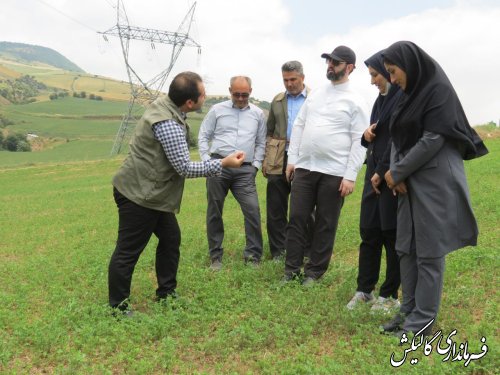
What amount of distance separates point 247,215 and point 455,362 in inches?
→ 142

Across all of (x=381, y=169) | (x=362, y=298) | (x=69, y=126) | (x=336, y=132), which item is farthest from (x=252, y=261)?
(x=69, y=126)

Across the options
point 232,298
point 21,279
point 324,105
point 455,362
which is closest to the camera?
point 455,362

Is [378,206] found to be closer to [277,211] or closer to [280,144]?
[280,144]

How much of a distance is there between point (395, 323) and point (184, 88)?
2.87 meters

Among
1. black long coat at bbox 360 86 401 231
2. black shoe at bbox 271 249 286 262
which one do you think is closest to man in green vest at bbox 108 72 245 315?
black long coat at bbox 360 86 401 231

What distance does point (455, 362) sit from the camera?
11.7 feet

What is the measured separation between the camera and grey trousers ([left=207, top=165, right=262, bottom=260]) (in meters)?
6.71

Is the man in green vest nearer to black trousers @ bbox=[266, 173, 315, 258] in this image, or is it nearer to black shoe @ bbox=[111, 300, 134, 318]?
black shoe @ bbox=[111, 300, 134, 318]

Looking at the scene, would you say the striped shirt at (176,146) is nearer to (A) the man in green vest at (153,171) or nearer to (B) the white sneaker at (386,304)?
(A) the man in green vest at (153,171)

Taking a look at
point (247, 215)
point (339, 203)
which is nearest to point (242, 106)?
point (247, 215)

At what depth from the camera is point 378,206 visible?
188 inches

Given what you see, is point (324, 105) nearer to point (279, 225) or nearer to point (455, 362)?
point (279, 225)

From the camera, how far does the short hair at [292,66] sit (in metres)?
6.30

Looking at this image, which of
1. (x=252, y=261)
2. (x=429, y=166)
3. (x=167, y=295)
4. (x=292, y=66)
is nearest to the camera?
(x=429, y=166)
